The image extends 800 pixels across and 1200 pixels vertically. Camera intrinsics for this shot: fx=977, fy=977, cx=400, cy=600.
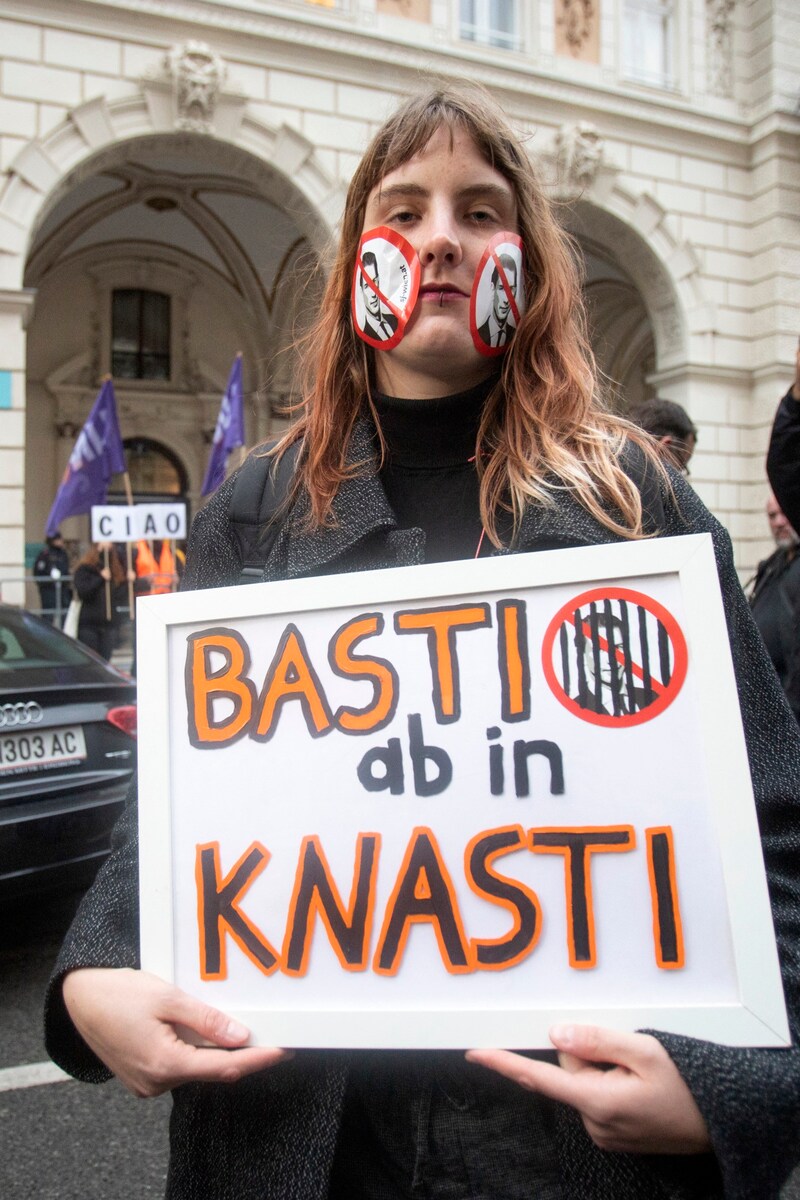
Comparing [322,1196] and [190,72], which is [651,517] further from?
[190,72]

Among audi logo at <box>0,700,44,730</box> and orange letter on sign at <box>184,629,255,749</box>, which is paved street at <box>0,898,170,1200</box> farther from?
orange letter on sign at <box>184,629,255,749</box>

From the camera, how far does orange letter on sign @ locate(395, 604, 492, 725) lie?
1.06m

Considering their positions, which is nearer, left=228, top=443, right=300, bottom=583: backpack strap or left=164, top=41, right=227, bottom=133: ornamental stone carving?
left=228, top=443, right=300, bottom=583: backpack strap

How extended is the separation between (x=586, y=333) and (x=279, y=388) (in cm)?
1711

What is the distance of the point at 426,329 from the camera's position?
129 centimetres

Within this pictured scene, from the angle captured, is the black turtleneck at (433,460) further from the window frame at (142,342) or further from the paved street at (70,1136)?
the window frame at (142,342)

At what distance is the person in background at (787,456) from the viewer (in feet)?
8.66

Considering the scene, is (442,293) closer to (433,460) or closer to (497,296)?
(497,296)

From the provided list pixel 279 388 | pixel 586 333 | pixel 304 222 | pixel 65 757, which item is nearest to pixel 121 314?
pixel 279 388

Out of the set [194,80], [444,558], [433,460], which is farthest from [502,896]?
[194,80]

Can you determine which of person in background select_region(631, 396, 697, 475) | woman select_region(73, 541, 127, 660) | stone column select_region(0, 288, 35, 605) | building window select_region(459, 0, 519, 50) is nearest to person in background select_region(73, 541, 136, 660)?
woman select_region(73, 541, 127, 660)

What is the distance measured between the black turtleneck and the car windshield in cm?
314

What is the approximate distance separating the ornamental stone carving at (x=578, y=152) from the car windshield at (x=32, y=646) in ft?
35.3

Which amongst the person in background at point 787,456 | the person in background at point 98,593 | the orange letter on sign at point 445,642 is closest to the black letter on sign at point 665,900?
the orange letter on sign at point 445,642
